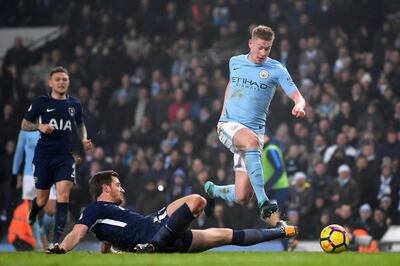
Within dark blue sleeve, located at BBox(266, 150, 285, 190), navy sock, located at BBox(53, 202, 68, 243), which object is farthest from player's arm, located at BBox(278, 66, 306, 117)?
dark blue sleeve, located at BBox(266, 150, 285, 190)

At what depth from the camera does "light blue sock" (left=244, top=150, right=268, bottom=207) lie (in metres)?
11.8

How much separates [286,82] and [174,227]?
99.4 inches

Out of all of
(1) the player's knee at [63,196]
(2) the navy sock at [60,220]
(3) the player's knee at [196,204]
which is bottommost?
(2) the navy sock at [60,220]

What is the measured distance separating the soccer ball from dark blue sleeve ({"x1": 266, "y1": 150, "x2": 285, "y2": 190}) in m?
4.92

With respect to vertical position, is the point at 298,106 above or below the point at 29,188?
above

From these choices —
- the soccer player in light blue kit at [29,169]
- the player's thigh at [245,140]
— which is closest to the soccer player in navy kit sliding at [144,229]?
the player's thigh at [245,140]


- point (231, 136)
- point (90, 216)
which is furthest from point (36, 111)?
point (90, 216)

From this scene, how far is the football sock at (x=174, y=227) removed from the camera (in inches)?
407

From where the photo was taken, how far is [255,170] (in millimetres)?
11828

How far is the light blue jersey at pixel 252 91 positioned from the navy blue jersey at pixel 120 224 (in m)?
1.89

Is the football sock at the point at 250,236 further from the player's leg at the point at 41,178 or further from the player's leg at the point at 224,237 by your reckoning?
the player's leg at the point at 41,178

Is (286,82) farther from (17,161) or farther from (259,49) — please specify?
(17,161)

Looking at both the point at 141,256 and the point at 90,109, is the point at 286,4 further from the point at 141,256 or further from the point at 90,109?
the point at 141,256

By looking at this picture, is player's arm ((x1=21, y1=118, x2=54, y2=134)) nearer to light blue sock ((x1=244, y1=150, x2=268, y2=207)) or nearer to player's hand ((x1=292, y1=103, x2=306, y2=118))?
light blue sock ((x1=244, y1=150, x2=268, y2=207))
